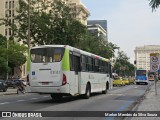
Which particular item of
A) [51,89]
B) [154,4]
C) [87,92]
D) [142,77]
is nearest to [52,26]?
[87,92]

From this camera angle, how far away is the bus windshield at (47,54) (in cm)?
2041

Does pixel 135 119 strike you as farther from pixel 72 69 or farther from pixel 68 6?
pixel 68 6

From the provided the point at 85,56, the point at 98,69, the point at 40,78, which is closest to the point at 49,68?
the point at 40,78

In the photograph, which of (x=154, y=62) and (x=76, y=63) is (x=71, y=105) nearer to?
(x=76, y=63)

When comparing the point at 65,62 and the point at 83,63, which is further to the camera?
the point at 83,63

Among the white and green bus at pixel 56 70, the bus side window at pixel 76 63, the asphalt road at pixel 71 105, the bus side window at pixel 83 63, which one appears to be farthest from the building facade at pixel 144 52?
the white and green bus at pixel 56 70

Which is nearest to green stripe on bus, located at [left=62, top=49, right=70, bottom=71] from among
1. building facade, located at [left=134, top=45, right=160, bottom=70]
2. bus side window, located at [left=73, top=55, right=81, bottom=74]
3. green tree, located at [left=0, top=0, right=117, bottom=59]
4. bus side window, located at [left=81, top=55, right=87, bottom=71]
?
bus side window, located at [left=73, top=55, right=81, bottom=74]

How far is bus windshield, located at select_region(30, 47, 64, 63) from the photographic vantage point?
20406 millimetres

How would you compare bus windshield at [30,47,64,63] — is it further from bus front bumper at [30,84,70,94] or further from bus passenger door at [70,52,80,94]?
bus front bumper at [30,84,70,94]

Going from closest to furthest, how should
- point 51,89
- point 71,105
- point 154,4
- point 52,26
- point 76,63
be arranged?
point 154,4 < point 71,105 < point 51,89 < point 76,63 < point 52,26

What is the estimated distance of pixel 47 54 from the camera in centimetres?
2075

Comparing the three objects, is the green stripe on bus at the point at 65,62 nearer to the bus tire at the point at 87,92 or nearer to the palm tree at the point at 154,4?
the bus tire at the point at 87,92

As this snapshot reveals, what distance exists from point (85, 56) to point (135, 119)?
40.0 ft

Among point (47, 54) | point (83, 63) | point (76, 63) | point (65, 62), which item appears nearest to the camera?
point (65, 62)
